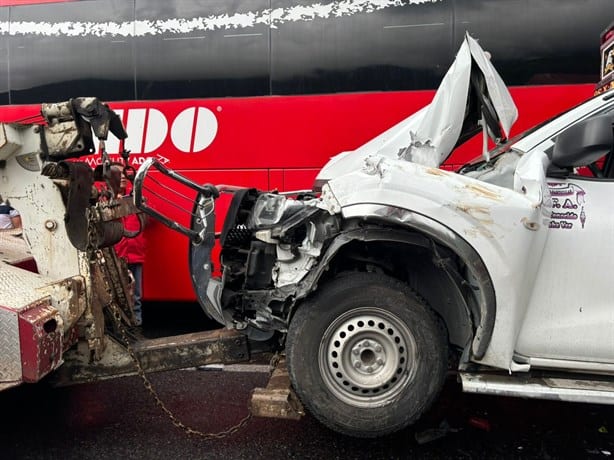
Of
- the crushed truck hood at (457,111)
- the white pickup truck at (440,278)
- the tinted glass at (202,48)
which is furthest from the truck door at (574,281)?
the tinted glass at (202,48)

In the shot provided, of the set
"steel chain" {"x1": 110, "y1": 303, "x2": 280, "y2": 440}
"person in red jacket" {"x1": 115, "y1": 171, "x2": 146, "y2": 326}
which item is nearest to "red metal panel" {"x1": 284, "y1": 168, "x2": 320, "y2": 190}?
"person in red jacket" {"x1": 115, "y1": 171, "x2": 146, "y2": 326}

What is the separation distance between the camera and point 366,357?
9.73 feet

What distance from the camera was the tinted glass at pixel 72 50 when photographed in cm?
541

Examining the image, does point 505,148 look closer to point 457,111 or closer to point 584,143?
point 457,111

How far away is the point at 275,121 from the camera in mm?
5270

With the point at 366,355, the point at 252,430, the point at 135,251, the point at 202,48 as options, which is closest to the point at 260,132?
the point at 202,48

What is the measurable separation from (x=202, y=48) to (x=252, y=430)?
3729 mm

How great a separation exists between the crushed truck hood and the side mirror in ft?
1.82

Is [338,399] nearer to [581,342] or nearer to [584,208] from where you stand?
[581,342]

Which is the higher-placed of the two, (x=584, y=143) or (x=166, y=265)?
(x=584, y=143)

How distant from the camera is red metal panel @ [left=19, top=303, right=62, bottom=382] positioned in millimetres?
2883

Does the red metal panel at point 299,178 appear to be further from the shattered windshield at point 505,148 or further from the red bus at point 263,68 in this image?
the shattered windshield at point 505,148

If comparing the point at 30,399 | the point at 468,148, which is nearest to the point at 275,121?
the point at 468,148

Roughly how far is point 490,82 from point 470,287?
1.31 meters
